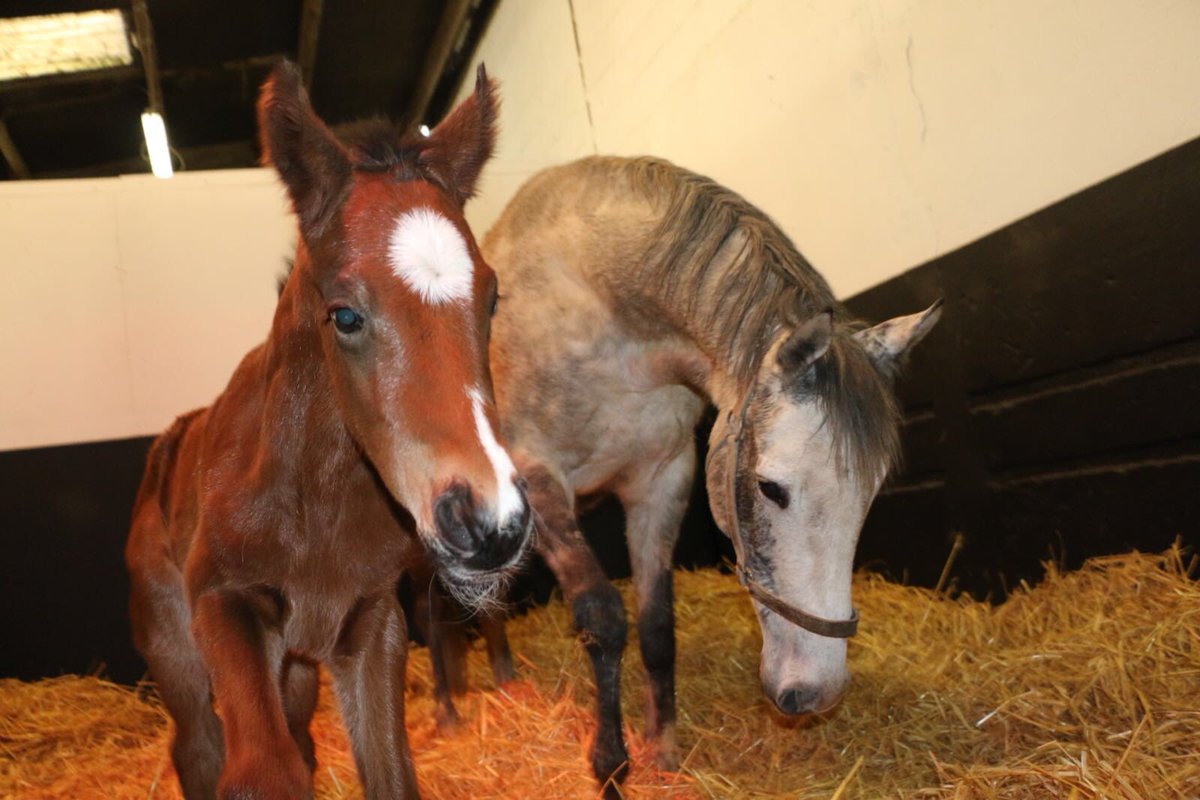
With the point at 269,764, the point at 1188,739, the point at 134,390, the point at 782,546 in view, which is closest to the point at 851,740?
the point at 782,546

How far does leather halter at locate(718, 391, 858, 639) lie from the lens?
2402 mm

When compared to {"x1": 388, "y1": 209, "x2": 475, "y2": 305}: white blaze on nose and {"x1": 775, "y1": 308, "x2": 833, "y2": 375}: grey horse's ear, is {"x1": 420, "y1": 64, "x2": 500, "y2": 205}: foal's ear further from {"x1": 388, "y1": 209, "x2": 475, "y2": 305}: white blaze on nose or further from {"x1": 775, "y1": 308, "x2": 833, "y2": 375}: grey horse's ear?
{"x1": 775, "y1": 308, "x2": 833, "y2": 375}: grey horse's ear

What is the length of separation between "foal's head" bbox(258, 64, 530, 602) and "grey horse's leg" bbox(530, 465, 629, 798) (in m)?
1.08

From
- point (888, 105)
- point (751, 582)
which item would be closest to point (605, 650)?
point (751, 582)

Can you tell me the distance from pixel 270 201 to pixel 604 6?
8.27 ft

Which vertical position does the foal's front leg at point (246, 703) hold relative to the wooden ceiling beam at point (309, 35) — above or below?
below

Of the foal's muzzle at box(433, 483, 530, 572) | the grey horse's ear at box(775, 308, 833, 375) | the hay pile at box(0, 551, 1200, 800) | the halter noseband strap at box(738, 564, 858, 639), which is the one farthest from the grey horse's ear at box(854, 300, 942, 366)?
the foal's muzzle at box(433, 483, 530, 572)

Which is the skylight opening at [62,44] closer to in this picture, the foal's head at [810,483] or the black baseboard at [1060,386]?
the black baseboard at [1060,386]

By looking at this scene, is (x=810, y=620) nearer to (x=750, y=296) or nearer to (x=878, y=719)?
(x=878, y=719)

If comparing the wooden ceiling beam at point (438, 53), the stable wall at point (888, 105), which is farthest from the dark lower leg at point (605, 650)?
the wooden ceiling beam at point (438, 53)

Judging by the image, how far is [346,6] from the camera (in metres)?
7.48

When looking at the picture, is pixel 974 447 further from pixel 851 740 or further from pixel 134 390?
pixel 134 390

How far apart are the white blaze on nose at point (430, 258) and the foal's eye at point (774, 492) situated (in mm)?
1080

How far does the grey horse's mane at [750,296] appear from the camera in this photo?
2.45m
